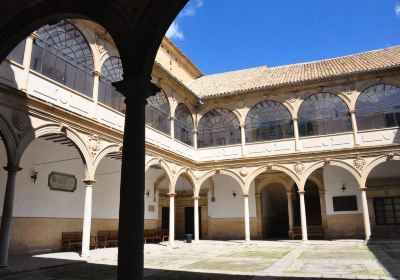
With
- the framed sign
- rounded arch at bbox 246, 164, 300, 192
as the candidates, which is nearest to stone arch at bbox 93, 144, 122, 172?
the framed sign

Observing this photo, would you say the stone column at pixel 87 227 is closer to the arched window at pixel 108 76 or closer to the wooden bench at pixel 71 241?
the wooden bench at pixel 71 241

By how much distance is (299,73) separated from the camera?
20281mm

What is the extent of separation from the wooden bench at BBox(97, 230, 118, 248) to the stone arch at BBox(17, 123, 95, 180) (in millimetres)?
3873

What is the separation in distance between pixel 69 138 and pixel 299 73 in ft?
→ 45.0

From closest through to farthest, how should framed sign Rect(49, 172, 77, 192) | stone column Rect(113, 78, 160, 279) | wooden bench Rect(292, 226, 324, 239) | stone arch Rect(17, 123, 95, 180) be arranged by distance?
1. stone column Rect(113, 78, 160, 279)
2. stone arch Rect(17, 123, 95, 180)
3. framed sign Rect(49, 172, 77, 192)
4. wooden bench Rect(292, 226, 324, 239)

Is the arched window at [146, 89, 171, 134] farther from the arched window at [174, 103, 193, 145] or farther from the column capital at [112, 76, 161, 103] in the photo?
the column capital at [112, 76, 161, 103]

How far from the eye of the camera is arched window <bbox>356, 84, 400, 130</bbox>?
17.0 metres

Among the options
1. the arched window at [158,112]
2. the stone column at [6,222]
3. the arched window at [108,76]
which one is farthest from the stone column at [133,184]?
the arched window at [158,112]

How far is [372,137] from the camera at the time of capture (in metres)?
17.0

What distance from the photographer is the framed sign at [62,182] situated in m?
13.3

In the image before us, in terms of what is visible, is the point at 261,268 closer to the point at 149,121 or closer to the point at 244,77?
the point at 149,121

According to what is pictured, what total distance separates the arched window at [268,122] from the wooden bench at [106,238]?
873 centimetres

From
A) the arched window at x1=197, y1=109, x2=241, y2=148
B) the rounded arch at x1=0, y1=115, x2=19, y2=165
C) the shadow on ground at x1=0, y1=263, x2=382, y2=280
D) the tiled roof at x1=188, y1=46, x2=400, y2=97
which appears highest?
the tiled roof at x1=188, y1=46, x2=400, y2=97

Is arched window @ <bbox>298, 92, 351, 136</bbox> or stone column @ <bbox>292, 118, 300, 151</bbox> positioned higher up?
arched window @ <bbox>298, 92, 351, 136</bbox>
